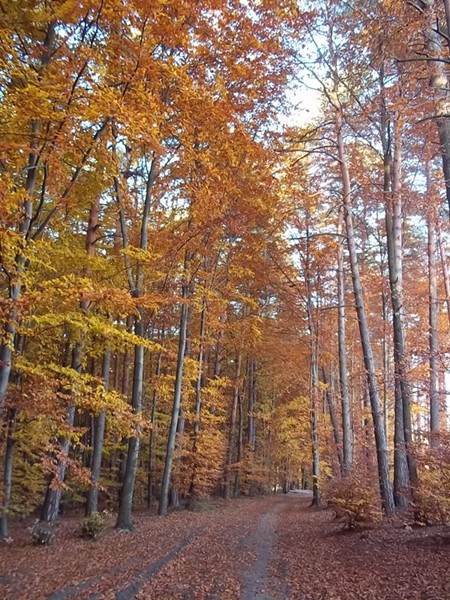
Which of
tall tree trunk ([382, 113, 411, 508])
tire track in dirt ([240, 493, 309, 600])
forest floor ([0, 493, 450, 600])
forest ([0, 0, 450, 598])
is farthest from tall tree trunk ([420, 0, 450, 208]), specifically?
tire track in dirt ([240, 493, 309, 600])

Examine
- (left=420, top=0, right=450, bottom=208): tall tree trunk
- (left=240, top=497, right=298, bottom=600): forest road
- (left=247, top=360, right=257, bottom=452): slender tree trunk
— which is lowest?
(left=240, top=497, right=298, bottom=600): forest road

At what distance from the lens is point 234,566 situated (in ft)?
22.6

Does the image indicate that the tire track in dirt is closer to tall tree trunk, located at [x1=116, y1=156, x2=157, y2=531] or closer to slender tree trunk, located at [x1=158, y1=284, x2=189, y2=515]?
Result: tall tree trunk, located at [x1=116, y1=156, x2=157, y2=531]

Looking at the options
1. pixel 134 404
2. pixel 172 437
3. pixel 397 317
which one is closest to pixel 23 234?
pixel 134 404

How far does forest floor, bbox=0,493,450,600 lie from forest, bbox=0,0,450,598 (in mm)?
751

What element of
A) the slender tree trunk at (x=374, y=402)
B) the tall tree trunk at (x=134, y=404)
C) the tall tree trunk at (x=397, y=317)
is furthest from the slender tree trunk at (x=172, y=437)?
the tall tree trunk at (x=397, y=317)

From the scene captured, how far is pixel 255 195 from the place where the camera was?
40.1 ft

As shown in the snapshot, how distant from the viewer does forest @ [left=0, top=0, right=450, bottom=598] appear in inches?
263

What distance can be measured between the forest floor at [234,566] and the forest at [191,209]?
0.75 m

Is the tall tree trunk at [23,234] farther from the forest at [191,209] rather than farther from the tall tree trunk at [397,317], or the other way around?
the tall tree trunk at [397,317]

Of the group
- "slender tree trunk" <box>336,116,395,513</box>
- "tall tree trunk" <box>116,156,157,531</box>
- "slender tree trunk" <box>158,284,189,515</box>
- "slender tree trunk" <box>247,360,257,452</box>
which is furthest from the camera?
"slender tree trunk" <box>247,360,257,452</box>

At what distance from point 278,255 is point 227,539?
1094 cm

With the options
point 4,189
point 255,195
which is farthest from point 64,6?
point 255,195

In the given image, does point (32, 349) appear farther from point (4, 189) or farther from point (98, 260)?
point (4, 189)
